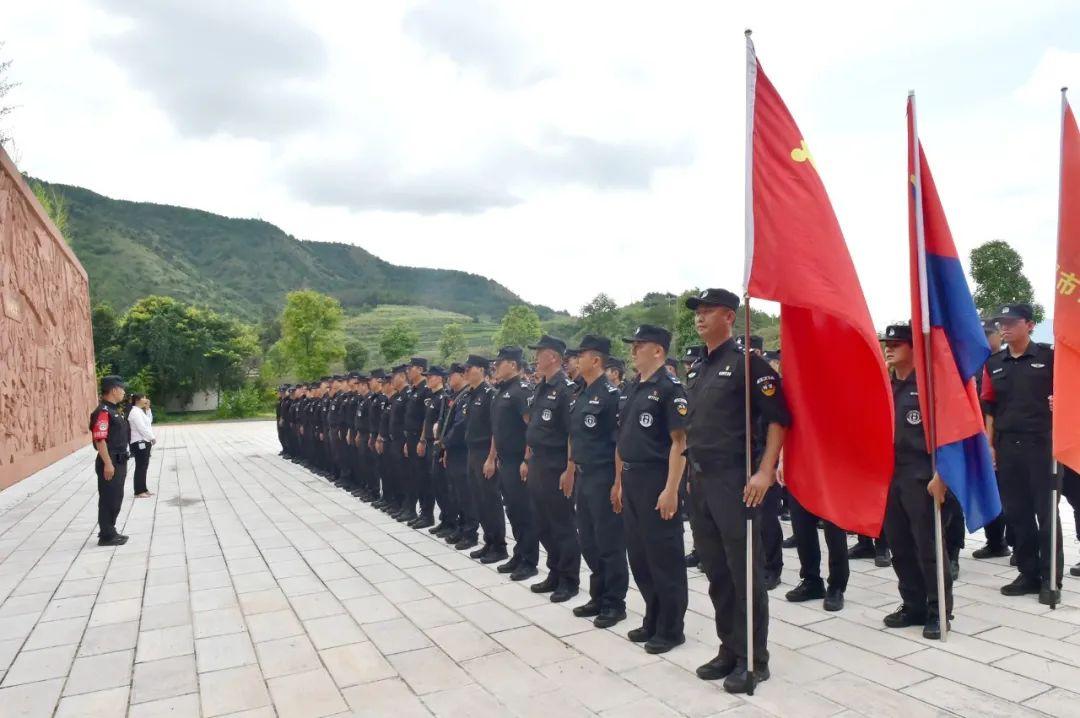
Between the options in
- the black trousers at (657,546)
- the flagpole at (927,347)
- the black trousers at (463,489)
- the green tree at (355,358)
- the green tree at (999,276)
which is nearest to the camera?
the flagpole at (927,347)

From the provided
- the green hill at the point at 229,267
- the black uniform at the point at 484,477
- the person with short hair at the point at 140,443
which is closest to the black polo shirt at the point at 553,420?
the black uniform at the point at 484,477

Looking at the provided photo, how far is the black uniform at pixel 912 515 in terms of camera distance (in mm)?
4008

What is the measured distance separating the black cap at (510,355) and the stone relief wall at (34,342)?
10.4m

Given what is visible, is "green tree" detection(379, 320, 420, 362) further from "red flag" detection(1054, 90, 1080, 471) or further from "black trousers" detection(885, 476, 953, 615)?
"red flag" detection(1054, 90, 1080, 471)

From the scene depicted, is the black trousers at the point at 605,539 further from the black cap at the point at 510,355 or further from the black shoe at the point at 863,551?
the black shoe at the point at 863,551

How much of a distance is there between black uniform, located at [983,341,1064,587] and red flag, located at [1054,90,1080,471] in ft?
1.53

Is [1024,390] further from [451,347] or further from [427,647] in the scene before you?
[451,347]

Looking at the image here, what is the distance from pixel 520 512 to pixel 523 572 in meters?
0.49

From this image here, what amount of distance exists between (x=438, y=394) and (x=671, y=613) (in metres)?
4.54

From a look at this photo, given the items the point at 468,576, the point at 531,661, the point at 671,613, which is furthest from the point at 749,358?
the point at 468,576

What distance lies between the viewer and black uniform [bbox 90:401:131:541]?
23.4 ft

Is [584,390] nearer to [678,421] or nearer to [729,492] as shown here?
[678,421]

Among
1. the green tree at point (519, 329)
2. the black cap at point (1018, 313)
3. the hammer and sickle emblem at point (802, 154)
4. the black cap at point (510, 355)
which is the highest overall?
the green tree at point (519, 329)

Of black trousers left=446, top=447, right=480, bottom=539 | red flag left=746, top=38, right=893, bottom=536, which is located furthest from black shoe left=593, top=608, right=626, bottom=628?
black trousers left=446, top=447, right=480, bottom=539
